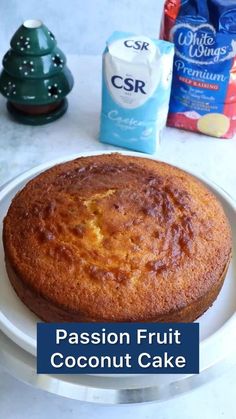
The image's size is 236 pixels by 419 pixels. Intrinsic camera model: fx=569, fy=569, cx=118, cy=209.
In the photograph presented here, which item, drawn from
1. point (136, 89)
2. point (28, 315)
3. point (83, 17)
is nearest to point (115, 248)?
point (28, 315)

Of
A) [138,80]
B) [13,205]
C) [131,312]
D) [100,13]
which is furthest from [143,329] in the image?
[100,13]

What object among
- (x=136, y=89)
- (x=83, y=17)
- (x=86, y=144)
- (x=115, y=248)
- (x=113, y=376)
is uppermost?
(x=83, y=17)

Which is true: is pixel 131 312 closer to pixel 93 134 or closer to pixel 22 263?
pixel 22 263

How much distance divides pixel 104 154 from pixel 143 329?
0.39 m

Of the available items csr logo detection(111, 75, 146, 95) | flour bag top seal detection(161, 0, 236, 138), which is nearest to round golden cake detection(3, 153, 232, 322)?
csr logo detection(111, 75, 146, 95)

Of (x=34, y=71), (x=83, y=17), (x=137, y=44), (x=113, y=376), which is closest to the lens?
(x=113, y=376)

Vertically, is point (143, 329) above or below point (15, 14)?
below

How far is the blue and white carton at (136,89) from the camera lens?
1.19 metres

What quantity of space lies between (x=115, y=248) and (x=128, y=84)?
49cm

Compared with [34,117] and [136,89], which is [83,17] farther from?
[136,89]

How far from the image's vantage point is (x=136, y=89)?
3.99 ft

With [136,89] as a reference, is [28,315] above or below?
below

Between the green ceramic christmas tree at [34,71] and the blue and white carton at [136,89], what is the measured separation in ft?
0.50

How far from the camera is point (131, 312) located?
81cm
